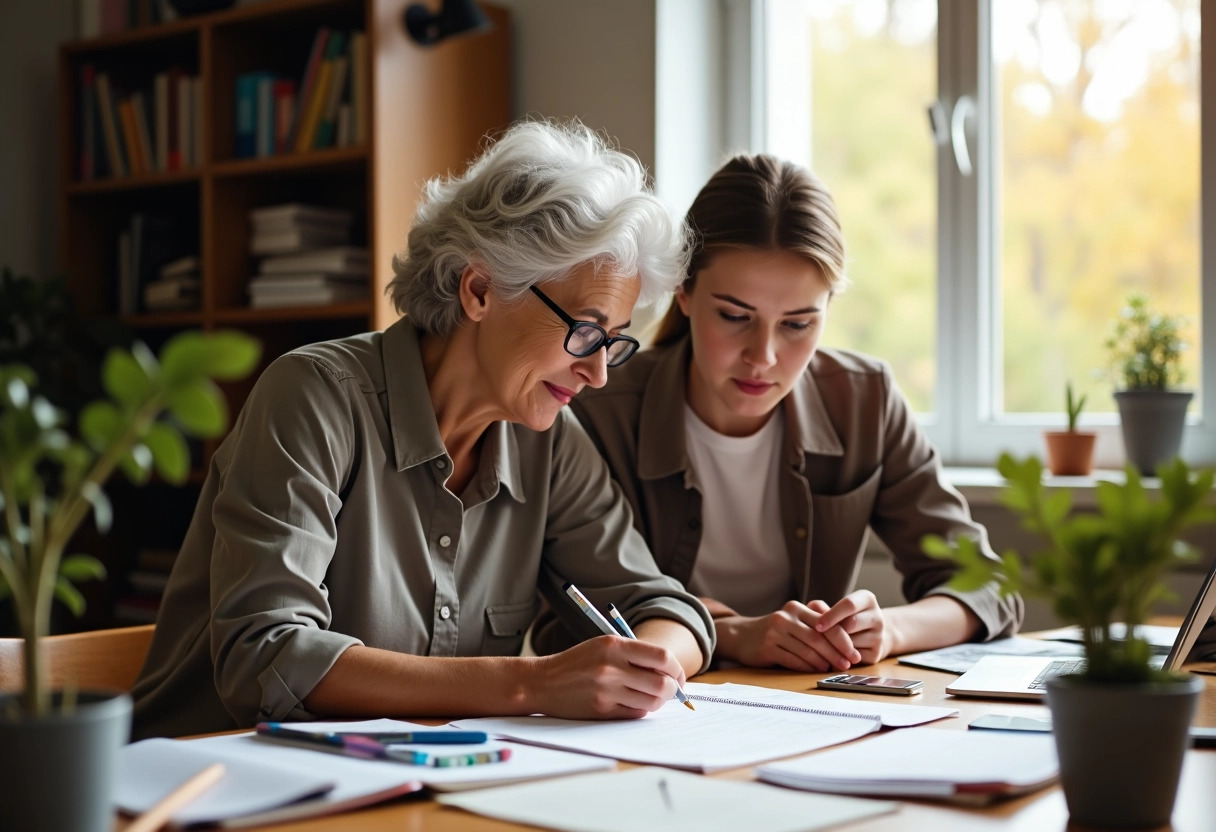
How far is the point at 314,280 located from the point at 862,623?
6.23ft

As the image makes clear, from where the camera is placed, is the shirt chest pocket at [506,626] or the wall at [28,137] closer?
the shirt chest pocket at [506,626]

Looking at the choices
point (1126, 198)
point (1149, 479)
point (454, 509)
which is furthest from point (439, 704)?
point (1126, 198)

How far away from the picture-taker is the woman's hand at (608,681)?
1241 millimetres

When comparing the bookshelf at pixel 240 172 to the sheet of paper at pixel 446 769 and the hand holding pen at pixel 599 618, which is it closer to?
the hand holding pen at pixel 599 618

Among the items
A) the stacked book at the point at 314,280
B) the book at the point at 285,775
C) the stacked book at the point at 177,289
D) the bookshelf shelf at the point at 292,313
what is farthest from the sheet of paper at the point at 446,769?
the stacked book at the point at 177,289

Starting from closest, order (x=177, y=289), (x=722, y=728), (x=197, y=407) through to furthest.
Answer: (x=197, y=407) < (x=722, y=728) < (x=177, y=289)

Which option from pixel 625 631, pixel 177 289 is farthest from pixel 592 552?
pixel 177 289

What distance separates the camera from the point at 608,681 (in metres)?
1.24

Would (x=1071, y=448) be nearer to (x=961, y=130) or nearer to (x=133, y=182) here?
(x=961, y=130)

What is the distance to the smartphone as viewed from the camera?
1422 millimetres

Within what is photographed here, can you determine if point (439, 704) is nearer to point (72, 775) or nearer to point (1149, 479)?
point (72, 775)

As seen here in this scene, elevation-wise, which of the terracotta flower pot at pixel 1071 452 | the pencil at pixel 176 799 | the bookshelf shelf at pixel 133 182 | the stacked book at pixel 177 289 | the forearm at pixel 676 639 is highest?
the bookshelf shelf at pixel 133 182

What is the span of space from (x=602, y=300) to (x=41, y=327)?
2244mm

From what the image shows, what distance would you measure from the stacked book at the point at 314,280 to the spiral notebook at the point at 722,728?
1.96 meters
